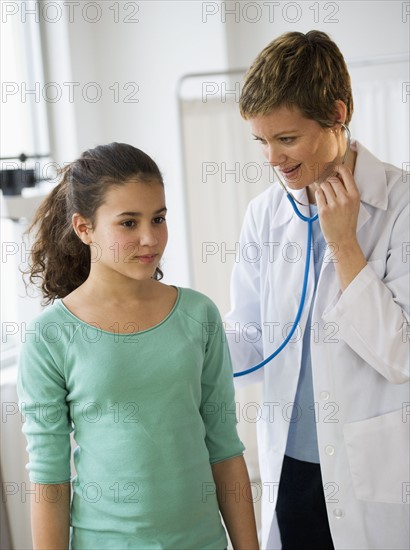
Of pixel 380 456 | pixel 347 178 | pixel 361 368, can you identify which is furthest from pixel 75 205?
pixel 380 456

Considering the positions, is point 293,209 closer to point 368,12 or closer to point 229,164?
point 229,164

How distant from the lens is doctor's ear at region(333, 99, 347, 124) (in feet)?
4.92

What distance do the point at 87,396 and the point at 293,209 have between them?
658mm

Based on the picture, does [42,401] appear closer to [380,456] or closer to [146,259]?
[146,259]

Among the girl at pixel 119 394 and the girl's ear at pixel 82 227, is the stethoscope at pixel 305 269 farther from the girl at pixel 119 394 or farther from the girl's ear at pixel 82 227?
the girl's ear at pixel 82 227

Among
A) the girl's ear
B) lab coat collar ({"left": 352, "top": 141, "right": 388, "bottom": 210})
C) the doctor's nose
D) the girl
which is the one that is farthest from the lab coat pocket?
the girl's ear

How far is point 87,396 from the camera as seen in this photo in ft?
4.04

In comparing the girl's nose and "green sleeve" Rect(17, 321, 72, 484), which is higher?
the girl's nose

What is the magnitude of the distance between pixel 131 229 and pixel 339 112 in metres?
0.53

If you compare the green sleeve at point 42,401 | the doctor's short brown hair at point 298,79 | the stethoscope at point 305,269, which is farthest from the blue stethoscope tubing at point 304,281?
the green sleeve at point 42,401

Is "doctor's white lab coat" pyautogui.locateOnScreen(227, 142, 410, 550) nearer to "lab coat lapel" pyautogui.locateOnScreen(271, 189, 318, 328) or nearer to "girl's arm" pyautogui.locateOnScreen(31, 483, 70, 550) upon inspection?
"lab coat lapel" pyautogui.locateOnScreen(271, 189, 318, 328)

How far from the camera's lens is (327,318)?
4.90ft

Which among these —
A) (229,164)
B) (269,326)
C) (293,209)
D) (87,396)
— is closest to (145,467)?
(87,396)

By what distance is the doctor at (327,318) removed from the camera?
4.77ft
